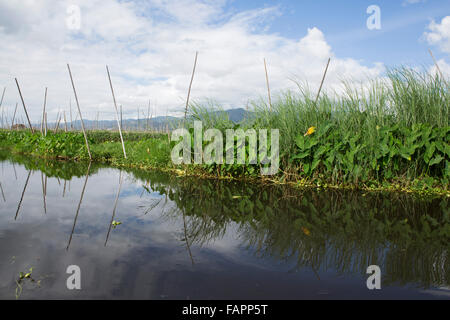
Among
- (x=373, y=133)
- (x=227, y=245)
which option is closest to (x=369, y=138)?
(x=373, y=133)

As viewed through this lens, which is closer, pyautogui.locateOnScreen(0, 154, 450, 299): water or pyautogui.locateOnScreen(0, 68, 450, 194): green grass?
pyautogui.locateOnScreen(0, 154, 450, 299): water

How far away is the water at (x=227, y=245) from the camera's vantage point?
202cm

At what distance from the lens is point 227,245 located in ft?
9.18

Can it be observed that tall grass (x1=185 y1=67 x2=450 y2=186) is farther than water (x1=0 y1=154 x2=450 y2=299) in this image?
Yes

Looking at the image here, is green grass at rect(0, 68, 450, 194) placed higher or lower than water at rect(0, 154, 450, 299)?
higher

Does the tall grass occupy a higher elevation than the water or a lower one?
higher

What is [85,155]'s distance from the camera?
36.3 ft

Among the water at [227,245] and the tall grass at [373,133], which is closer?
the water at [227,245]

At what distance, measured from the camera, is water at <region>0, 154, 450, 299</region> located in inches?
79.4

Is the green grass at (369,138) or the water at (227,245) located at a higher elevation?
the green grass at (369,138)
